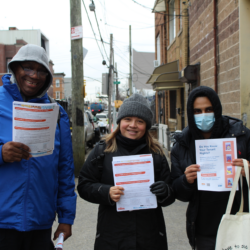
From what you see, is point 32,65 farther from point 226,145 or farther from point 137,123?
point 226,145

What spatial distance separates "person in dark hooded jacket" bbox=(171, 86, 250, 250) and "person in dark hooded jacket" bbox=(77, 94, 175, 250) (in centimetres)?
14

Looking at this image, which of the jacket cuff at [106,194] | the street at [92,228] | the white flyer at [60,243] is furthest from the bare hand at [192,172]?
the street at [92,228]

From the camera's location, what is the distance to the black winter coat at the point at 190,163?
2.15m

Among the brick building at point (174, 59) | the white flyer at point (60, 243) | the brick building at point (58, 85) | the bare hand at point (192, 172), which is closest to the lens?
the white flyer at point (60, 243)

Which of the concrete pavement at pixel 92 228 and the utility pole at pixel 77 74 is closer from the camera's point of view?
the concrete pavement at pixel 92 228

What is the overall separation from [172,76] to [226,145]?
31.8 feet

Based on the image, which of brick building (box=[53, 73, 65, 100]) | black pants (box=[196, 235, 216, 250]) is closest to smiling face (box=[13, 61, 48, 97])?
black pants (box=[196, 235, 216, 250])

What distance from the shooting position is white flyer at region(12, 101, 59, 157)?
1.79 metres

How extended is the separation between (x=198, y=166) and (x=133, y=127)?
2.10ft

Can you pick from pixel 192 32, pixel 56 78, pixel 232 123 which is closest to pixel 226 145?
pixel 232 123

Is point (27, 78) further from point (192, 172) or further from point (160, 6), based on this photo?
point (160, 6)

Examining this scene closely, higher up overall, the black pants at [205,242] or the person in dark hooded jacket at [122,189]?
the person in dark hooded jacket at [122,189]

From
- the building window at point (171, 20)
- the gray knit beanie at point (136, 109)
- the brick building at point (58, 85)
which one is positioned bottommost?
the gray knit beanie at point (136, 109)

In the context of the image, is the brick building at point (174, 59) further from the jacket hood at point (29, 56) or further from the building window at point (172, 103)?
the jacket hood at point (29, 56)
